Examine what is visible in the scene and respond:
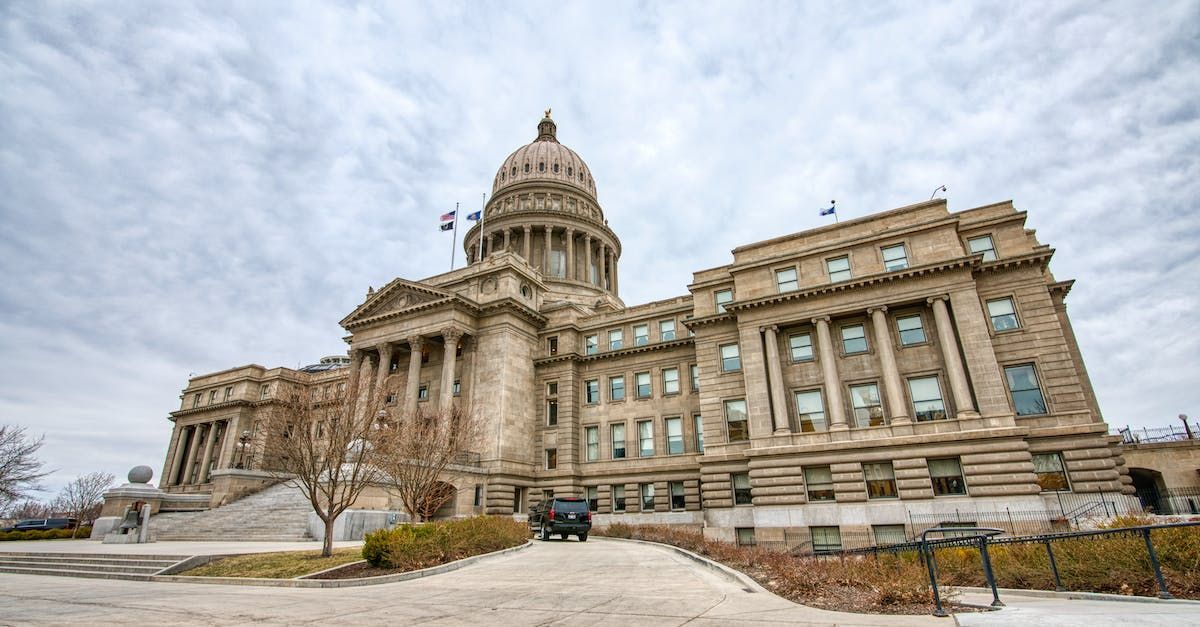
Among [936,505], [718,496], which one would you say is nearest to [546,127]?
[718,496]

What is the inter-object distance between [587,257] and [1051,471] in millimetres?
48877

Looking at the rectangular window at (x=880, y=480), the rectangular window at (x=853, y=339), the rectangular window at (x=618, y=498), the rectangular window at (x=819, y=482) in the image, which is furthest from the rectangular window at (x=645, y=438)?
the rectangular window at (x=880, y=480)

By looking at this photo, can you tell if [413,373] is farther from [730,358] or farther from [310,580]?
[310,580]

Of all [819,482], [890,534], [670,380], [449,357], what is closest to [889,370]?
[819,482]

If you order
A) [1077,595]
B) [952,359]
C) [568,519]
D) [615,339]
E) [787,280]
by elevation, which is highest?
[615,339]

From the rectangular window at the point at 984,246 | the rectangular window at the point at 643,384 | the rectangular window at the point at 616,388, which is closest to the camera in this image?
the rectangular window at the point at 984,246

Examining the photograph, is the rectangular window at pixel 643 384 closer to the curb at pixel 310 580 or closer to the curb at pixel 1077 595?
the curb at pixel 310 580

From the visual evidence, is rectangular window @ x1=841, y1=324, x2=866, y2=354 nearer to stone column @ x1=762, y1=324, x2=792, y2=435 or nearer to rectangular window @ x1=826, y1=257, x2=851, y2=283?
rectangular window @ x1=826, y1=257, x2=851, y2=283

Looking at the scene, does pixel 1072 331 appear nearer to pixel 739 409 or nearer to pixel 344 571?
pixel 739 409

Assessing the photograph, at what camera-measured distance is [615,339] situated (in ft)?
155

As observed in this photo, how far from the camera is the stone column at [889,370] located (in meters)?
30.0

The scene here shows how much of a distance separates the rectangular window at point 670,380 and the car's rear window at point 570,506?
1518 centimetres

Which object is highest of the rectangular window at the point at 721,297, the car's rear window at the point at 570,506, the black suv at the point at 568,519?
the rectangular window at the point at 721,297

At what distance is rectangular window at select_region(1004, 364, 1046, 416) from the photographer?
28688 millimetres
